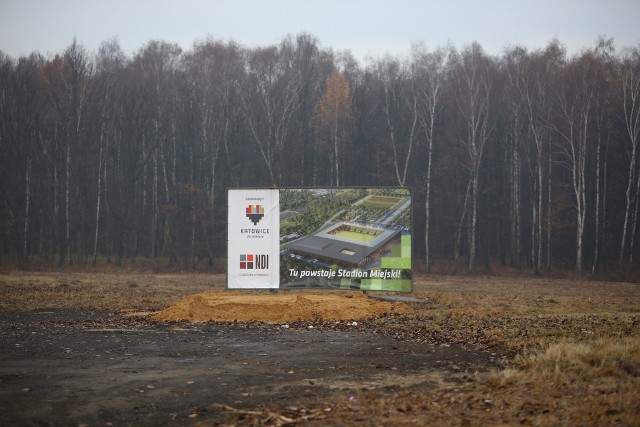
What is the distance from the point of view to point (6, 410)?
9250 millimetres

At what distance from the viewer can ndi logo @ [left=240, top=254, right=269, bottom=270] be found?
85.0ft

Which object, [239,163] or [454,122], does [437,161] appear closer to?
[454,122]

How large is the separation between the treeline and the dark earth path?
36.8 m

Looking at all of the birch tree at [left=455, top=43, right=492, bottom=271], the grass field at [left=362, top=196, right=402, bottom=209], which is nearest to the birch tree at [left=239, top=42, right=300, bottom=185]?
the birch tree at [left=455, top=43, right=492, bottom=271]

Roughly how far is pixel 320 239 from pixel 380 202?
2.37 m

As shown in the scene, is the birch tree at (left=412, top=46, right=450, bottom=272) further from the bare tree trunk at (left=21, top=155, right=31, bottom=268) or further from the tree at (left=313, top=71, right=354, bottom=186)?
the bare tree trunk at (left=21, top=155, right=31, bottom=268)

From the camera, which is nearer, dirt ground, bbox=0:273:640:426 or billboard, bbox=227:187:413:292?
dirt ground, bbox=0:273:640:426

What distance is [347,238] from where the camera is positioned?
25.7 metres

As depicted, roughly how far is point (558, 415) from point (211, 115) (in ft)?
174

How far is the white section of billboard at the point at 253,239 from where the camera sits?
2591 centimetres

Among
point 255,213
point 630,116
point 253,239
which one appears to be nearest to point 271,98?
point 630,116

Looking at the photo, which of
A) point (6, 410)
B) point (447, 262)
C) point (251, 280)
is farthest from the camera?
point (447, 262)

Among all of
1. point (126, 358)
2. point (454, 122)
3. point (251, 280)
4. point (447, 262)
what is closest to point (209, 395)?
point (126, 358)

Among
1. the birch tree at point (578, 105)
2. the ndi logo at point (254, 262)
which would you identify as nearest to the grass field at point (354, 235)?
the ndi logo at point (254, 262)
